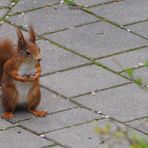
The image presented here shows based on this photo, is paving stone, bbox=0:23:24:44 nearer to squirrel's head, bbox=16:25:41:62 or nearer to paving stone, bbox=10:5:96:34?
paving stone, bbox=10:5:96:34

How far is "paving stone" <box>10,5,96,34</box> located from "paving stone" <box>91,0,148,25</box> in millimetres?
163

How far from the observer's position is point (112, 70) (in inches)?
273

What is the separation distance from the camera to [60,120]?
621cm

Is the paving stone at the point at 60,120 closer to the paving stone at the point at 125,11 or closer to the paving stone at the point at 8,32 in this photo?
the paving stone at the point at 8,32

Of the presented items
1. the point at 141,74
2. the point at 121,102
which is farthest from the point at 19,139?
the point at 141,74

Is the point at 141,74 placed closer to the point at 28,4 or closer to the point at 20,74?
the point at 20,74

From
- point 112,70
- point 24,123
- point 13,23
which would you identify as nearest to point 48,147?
point 24,123

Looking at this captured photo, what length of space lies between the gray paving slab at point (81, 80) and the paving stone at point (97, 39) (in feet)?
0.91

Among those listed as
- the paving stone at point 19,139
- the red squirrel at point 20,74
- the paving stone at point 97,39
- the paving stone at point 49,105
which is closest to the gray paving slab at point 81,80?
the paving stone at point 49,105

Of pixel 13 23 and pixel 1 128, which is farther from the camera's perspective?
pixel 13 23

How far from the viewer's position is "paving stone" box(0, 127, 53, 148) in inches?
231

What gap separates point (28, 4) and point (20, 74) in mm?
2169

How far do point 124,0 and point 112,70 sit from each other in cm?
148

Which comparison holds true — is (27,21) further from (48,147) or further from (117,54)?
(48,147)
